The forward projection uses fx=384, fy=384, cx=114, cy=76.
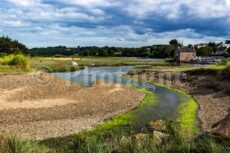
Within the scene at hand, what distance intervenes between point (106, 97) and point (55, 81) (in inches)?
403

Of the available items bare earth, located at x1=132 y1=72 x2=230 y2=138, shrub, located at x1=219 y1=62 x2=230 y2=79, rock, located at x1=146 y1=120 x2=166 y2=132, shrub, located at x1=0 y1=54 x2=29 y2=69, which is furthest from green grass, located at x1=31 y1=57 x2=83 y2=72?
rock, located at x1=146 y1=120 x2=166 y2=132

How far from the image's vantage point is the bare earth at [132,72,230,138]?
2534cm

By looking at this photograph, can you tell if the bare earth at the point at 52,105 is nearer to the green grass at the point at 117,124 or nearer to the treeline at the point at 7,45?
the green grass at the point at 117,124

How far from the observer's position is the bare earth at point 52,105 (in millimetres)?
25047

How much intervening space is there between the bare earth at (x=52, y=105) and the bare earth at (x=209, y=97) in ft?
22.7

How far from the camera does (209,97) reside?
4400 cm

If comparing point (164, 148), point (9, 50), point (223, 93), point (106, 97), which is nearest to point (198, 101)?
point (223, 93)

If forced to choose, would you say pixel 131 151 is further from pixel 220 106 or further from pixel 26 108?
pixel 220 106

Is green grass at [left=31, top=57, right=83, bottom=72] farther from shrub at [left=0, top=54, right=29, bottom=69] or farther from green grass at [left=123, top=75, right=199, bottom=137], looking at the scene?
green grass at [left=123, top=75, right=199, bottom=137]

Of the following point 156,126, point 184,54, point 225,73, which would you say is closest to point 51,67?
point 225,73

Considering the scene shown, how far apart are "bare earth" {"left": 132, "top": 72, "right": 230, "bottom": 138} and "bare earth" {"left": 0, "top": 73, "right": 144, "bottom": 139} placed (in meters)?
6.92

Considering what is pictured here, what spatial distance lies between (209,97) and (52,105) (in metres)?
19.5

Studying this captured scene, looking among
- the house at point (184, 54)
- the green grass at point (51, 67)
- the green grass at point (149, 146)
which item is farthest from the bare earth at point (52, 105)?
the house at point (184, 54)

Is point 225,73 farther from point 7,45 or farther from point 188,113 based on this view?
point 7,45
